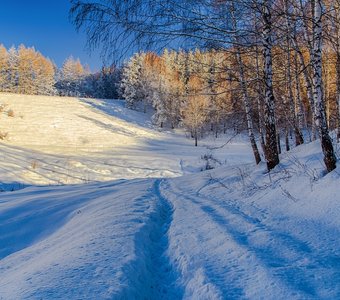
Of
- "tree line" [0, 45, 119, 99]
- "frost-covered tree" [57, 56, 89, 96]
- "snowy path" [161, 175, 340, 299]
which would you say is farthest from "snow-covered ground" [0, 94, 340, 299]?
"frost-covered tree" [57, 56, 89, 96]

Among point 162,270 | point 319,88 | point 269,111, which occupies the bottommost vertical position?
point 162,270

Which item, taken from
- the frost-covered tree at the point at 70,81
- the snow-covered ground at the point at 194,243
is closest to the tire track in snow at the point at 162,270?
the snow-covered ground at the point at 194,243

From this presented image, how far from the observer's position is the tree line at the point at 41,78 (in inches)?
Answer: 2721

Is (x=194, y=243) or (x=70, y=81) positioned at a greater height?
(x=70, y=81)

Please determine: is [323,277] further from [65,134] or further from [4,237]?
[65,134]

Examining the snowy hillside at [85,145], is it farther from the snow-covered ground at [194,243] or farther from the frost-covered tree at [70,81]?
the frost-covered tree at [70,81]

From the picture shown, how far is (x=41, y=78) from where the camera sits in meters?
73.0

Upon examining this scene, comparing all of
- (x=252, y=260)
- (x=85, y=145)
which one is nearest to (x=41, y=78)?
(x=85, y=145)

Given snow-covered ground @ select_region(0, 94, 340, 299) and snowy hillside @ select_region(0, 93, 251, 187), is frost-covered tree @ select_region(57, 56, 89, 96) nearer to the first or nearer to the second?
snowy hillside @ select_region(0, 93, 251, 187)

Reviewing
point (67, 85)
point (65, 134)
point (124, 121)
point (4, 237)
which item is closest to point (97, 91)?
point (67, 85)

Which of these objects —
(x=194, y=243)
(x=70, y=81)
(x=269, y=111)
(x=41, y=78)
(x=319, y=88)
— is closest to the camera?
(x=194, y=243)

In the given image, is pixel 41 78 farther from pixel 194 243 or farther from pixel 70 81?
pixel 194 243

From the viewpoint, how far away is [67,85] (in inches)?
3322

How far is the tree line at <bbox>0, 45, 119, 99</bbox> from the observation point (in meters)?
69.1
